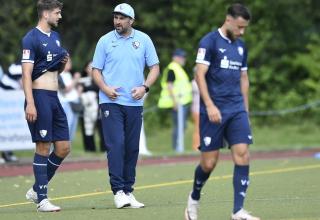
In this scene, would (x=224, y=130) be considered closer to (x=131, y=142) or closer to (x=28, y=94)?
(x=131, y=142)

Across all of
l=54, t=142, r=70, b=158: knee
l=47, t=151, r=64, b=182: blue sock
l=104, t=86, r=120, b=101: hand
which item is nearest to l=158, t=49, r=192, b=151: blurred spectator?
l=47, t=151, r=64, b=182: blue sock

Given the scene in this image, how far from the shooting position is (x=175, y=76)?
71.9 feet

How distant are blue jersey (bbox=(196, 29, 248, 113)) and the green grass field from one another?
1.24 metres

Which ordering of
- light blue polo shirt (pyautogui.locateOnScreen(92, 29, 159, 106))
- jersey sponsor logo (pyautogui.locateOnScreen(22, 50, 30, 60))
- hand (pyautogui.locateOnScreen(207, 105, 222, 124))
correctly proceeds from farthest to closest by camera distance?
light blue polo shirt (pyautogui.locateOnScreen(92, 29, 159, 106)) → jersey sponsor logo (pyautogui.locateOnScreen(22, 50, 30, 60)) → hand (pyautogui.locateOnScreen(207, 105, 222, 124))

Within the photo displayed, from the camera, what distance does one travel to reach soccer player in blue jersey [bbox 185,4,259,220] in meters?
10.2

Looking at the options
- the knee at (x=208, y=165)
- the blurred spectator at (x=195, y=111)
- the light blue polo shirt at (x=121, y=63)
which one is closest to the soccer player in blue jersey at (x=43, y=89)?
the light blue polo shirt at (x=121, y=63)

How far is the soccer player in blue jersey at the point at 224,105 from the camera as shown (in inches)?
403

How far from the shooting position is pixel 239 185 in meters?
10.2

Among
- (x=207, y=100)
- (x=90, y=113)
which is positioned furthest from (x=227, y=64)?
(x=90, y=113)

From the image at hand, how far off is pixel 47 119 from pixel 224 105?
Answer: 230 centimetres

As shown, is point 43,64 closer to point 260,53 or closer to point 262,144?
point 262,144

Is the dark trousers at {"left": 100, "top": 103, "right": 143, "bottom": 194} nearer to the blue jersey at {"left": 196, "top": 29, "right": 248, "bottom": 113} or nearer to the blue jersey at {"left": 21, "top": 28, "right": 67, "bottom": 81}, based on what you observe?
the blue jersey at {"left": 21, "top": 28, "right": 67, "bottom": 81}

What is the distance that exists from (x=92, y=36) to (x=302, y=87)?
7330 mm

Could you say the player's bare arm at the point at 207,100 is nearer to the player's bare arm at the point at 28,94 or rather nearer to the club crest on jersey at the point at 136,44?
the club crest on jersey at the point at 136,44
